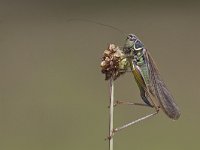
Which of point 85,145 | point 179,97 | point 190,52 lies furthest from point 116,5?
point 85,145

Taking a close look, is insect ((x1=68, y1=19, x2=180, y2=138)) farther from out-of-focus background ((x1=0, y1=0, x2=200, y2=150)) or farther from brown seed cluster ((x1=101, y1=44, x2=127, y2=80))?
out-of-focus background ((x1=0, y1=0, x2=200, y2=150))

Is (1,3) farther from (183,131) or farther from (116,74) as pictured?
(116,74)

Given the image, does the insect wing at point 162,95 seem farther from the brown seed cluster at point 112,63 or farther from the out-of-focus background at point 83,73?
the out-of-focus background at point 83,73

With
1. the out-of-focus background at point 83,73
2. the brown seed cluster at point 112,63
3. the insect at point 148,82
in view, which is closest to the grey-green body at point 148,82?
the insect at point 148,82

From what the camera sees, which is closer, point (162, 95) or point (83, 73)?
point (162, 95)

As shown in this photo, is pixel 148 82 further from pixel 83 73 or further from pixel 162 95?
pixel 83 73

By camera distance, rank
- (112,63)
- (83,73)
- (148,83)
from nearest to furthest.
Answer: (112,63)
(148,83)
(83,73)

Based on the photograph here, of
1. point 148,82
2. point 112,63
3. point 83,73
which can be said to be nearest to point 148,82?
point 148,82

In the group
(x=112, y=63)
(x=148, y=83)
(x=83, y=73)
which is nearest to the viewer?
(x=112, y=63)
